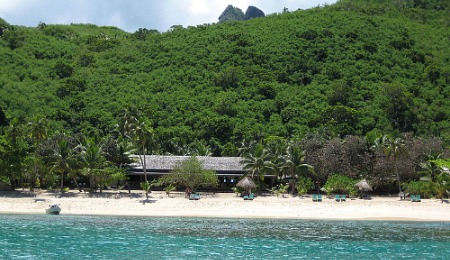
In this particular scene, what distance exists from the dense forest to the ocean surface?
683 inches

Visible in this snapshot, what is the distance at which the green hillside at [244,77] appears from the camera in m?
74.8

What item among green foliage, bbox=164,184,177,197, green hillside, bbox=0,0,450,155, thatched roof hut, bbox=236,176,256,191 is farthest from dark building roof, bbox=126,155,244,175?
green hillside, bbox=0,0,450,155

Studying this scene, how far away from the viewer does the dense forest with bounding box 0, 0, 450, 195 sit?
7375 cm

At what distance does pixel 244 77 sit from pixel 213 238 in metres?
59.2

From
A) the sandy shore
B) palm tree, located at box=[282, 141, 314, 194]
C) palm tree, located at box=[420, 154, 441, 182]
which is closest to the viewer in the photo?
the sandy shore

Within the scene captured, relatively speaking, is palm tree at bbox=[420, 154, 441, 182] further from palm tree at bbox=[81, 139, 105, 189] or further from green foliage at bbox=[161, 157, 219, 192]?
palm tree at bbox=[81, 139, 105, 189]

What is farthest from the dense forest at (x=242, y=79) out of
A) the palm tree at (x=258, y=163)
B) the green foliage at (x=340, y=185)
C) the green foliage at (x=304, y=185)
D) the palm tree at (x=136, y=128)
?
the palm tree at (x=136, y=128)

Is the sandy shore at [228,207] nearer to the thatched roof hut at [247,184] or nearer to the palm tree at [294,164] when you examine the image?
the thatched roof hut at [247,184]

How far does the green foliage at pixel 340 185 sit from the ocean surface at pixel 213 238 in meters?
8.48

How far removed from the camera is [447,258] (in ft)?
88.0

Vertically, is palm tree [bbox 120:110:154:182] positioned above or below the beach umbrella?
above

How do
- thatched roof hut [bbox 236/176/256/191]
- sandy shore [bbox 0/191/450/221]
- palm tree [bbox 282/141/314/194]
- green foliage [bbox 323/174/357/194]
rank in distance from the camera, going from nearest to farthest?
sandy shore [bbox 0/191/450/221], thatched roof hut [bbox 236/176/256/191], green foliage [bbox 323/174/357/194], palm tree [bbox 282/141/314/194]

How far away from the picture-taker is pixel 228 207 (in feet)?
147

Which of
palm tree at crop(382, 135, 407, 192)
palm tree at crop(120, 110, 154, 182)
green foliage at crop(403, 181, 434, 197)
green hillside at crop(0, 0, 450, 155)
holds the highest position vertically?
green hillside at crop(0, 0, 450, 155)
